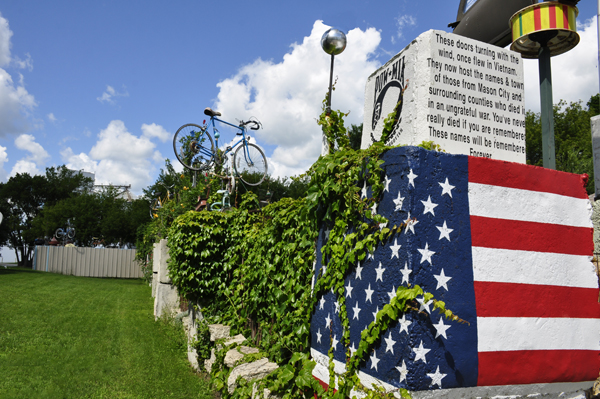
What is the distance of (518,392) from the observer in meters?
2.57

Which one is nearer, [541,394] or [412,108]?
[541,394]

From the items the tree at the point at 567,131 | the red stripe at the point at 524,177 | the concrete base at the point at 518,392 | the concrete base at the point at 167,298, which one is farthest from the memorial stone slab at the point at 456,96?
the tree at the point at 567,131

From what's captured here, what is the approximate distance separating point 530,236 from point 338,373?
169 cm

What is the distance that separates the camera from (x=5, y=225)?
3378 centimetres

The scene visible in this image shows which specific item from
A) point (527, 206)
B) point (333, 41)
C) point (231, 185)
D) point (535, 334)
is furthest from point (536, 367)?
point (231, 185)

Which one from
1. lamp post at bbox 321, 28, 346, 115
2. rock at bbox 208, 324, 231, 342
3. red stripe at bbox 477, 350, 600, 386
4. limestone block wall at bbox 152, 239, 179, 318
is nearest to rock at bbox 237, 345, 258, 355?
rock at bbox 208, 324, 231, 342

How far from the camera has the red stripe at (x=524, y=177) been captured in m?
2.68

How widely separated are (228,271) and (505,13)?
542cm

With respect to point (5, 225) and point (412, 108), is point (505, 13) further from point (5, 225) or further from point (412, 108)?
point (5, 225)

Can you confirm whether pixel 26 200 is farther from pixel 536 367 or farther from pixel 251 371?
pixel 536 367

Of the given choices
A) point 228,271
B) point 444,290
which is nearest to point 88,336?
point 228,271

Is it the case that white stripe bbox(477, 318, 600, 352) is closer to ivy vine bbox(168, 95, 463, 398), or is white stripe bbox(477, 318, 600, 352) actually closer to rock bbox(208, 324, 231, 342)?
ivy vine bbox(168, 95, 463, 398)

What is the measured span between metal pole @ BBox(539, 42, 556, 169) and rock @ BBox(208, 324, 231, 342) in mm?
4352

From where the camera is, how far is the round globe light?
462 centimetres
